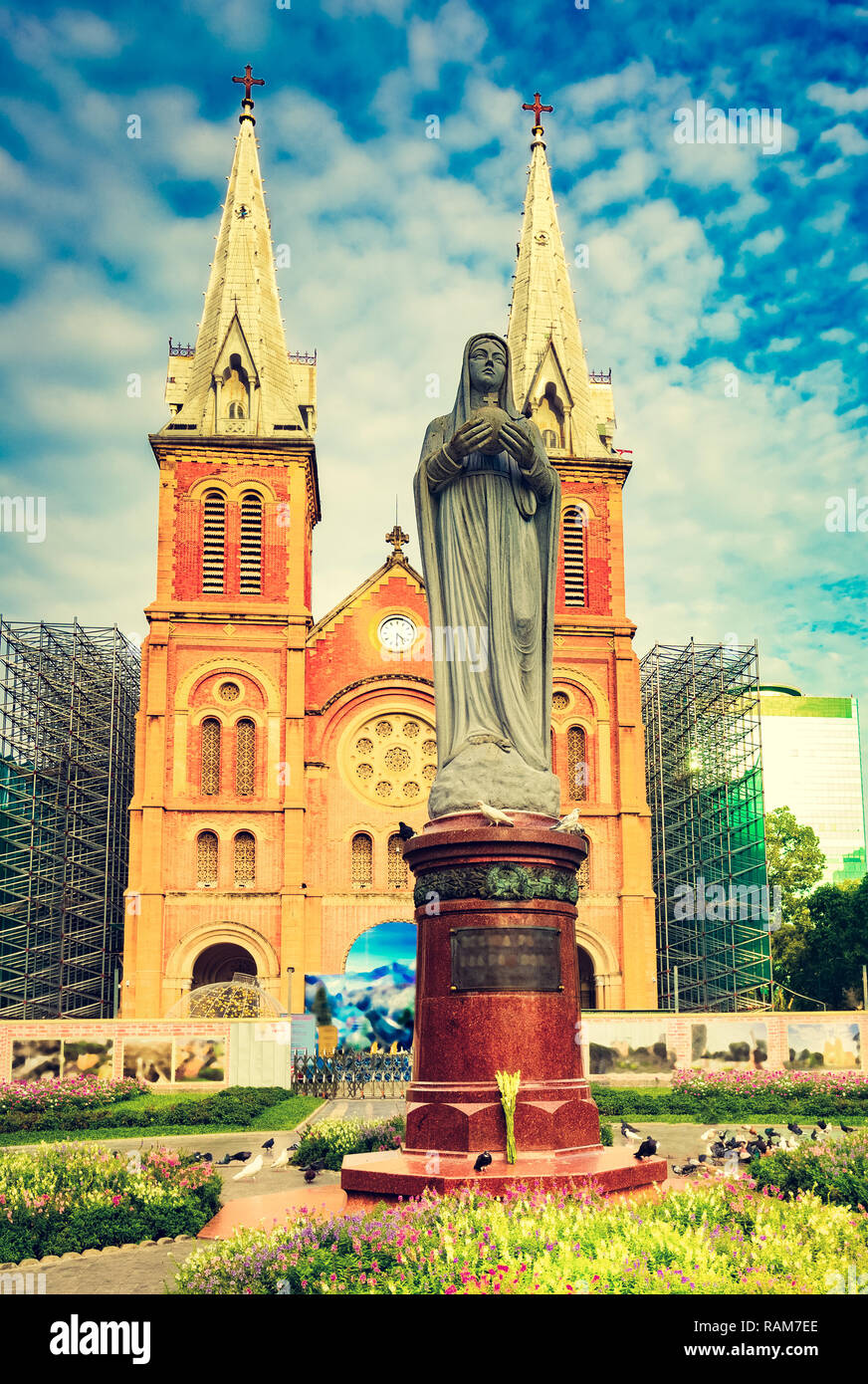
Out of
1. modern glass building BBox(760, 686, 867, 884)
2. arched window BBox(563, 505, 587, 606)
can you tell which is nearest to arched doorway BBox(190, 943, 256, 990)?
arched window BBox(563, 505, 587, 606)

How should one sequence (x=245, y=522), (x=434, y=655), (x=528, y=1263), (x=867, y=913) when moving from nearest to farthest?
(x=528, y=1263) < (x=434, y=655) < (x=245, y=522) < (x=867, y=913)

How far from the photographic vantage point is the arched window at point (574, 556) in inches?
1649

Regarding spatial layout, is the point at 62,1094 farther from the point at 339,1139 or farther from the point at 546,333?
the point at 546,333

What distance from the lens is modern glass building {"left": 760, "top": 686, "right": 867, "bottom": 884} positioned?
104m

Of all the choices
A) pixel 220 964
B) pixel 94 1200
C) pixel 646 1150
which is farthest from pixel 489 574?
pixel 220 964

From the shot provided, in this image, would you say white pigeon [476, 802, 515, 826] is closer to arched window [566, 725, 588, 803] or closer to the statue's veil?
the statue's veil

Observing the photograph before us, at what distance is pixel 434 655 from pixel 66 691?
120 feet

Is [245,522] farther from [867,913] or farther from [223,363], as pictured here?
[867,913]

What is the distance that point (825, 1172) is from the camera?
9461mm

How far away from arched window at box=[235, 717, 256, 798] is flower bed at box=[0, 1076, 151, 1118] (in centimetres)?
1245

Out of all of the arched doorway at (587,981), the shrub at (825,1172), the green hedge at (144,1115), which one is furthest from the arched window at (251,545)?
the shrub at (825,1172)

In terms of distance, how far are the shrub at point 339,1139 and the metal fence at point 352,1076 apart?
13674 mm
